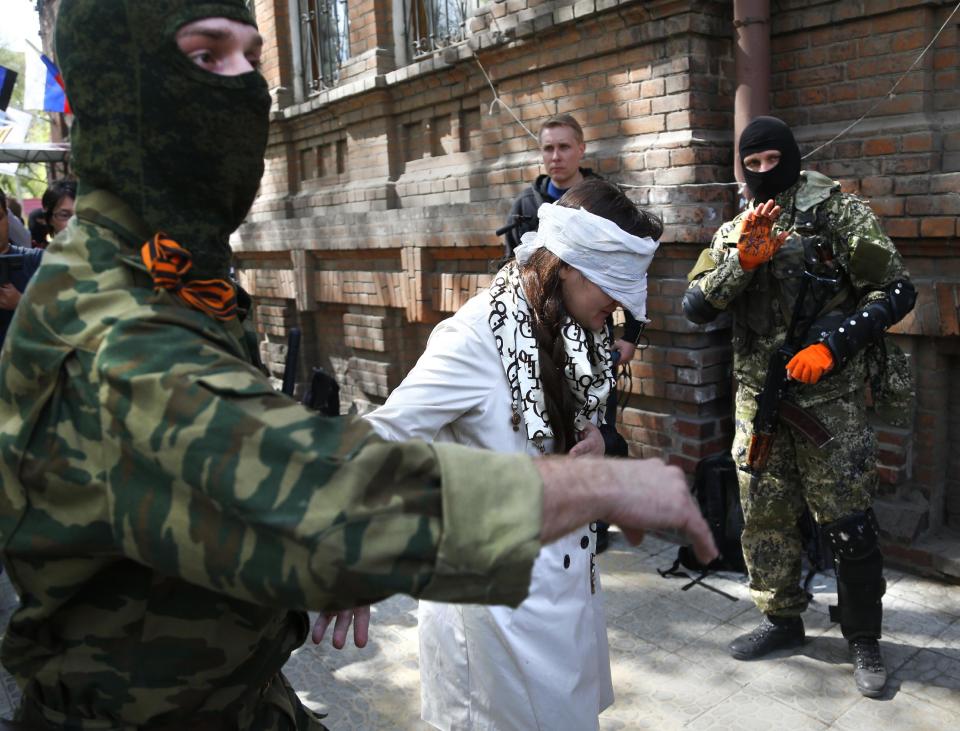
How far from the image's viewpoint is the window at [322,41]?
7.12 m

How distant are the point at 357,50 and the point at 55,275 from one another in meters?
6.06

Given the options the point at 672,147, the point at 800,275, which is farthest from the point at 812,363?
the point at 672,147

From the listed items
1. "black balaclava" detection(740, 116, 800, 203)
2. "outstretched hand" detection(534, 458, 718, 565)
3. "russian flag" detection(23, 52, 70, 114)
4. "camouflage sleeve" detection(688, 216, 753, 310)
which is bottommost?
"outstretched hand" detection(534, 458, 718, 565)

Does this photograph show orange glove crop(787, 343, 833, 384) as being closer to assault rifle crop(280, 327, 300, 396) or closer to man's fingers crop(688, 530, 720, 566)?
man's fingers crop(688, 530, 720, 566)

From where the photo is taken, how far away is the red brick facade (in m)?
3.57

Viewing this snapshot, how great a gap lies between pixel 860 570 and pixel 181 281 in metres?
2.81

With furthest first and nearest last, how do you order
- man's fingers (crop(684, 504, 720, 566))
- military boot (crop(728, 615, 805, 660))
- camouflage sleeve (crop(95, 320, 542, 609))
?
military boot (crop(728, 615, 805, 660))
man's fingers (crop(684, 504, 720, 566))
camouflage sleeve (crop(95, 320, 542, 609))

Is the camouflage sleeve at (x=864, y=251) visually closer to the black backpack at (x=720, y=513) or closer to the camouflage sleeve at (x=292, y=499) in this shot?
the black backpack at (x=720, y=513)

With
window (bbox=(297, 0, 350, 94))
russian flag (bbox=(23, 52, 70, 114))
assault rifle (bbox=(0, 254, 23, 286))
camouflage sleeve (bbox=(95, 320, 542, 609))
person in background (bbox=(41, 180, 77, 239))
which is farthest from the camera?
russian flag (bbox=(23, 52, 70, 114))

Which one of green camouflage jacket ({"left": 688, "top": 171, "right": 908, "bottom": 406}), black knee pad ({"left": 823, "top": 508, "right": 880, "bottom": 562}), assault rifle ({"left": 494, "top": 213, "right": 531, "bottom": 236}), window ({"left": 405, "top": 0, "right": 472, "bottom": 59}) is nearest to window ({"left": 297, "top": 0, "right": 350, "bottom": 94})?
window ({"left": 405, "top": 0, "right": 472, "bottom": 59})

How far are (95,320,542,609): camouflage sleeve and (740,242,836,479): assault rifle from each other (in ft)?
8.04

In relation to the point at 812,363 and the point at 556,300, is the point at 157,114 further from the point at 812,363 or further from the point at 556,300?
the point at 812,363

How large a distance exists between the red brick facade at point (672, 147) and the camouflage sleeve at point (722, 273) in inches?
25.4

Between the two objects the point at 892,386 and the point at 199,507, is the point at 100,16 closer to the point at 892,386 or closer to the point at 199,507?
the point at 199,507
